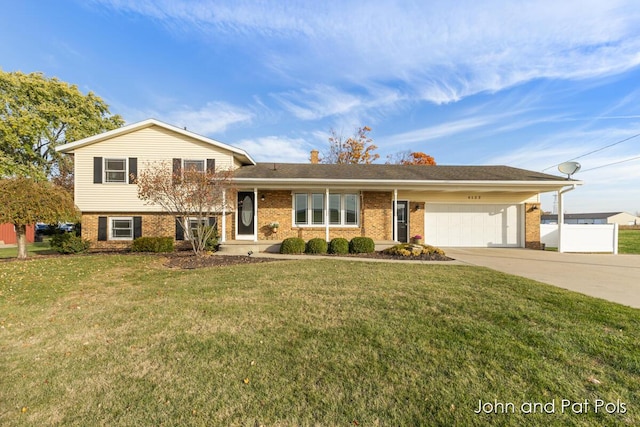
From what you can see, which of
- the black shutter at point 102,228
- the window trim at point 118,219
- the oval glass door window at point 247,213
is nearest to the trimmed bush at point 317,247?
the oval glass door window at point 247,213

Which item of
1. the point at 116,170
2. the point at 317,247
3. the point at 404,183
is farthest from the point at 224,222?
the point at 404,183

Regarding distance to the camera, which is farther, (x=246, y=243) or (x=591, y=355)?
(x=246, y=243)

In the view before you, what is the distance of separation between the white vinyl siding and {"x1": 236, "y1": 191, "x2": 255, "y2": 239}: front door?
158 cm

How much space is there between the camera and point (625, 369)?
2914mm

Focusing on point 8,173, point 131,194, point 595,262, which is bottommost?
point 595,262

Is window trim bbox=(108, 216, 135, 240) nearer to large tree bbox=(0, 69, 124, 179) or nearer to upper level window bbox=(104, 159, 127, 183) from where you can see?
upper level window bbox=(104, 159, 127, 183)

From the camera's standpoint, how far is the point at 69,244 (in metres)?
12.0

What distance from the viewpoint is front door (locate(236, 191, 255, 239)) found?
44.4 feet

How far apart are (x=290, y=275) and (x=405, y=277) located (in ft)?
8.89

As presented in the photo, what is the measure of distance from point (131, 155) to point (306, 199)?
8.03 metres

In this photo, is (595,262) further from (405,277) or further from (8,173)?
(8,173)

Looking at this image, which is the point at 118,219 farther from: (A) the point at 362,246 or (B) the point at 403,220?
(B) the point at 403,220

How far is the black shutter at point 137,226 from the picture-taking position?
1338 cm

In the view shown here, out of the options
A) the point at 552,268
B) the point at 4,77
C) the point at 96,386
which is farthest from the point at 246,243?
the point at 4,77
